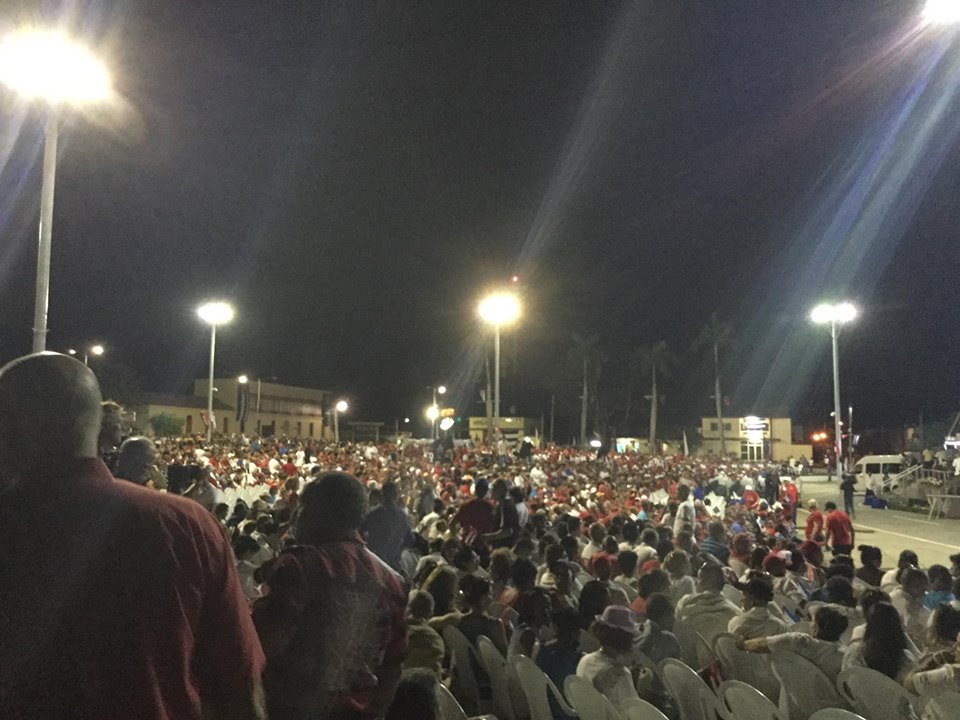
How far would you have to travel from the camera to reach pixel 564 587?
638 cm

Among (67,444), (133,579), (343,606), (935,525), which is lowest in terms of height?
(935,525)

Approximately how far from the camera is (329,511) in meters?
2.65

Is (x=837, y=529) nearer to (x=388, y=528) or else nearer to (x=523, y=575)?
(x=523, y=575)

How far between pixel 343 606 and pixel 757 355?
283 feet

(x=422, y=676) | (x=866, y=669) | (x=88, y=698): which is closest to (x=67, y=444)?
(x=88, y=698)

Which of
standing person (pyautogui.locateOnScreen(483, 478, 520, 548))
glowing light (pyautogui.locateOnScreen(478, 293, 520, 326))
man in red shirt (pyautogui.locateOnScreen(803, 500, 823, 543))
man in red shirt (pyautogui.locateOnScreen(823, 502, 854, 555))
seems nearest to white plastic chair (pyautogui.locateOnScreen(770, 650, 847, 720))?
standing person (pyautogui.locateOnScreen(483, 478, 520, 548))

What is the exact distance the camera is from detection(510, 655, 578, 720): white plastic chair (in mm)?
4461

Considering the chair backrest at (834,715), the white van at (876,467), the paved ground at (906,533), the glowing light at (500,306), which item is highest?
the glowing light at (500,306)

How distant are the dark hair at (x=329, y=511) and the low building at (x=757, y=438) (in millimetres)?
58184

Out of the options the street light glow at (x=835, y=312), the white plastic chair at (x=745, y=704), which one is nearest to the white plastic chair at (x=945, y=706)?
the white plastic chair at (x=745, y=704)

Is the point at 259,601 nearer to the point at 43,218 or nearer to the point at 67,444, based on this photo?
the point at 67,444

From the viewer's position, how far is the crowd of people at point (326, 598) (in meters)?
1.47

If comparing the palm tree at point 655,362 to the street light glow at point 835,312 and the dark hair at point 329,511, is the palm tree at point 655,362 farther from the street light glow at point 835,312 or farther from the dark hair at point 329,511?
the dark hair at point 329,511

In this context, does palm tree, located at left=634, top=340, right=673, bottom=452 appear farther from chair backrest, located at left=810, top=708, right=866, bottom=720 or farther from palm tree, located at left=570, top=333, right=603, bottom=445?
chair backrest, located at left=810, top=708, right=866, bottom=720
